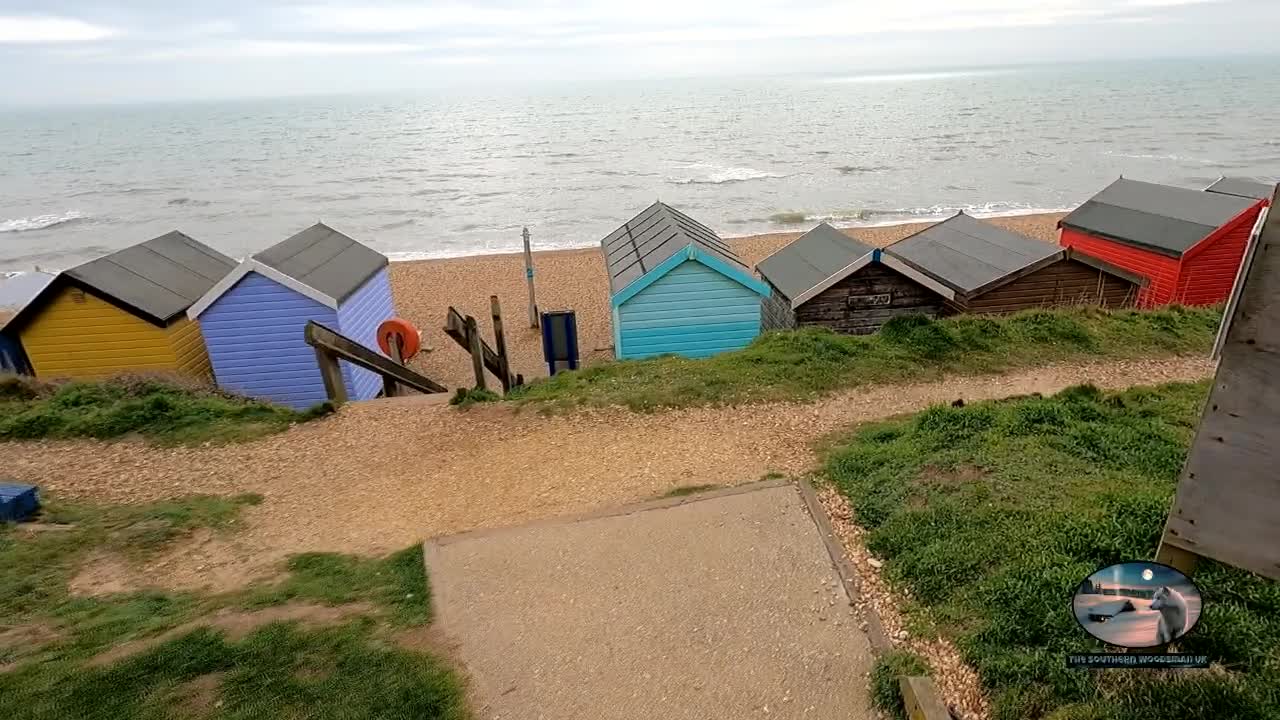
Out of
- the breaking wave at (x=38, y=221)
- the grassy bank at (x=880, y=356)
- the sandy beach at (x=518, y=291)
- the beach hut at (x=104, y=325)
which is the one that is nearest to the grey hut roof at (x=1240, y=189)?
the grassy bank at (x=880, y=356)

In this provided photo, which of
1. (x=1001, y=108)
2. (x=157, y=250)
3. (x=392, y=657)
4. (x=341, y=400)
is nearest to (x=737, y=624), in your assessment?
(x=392, y=657)

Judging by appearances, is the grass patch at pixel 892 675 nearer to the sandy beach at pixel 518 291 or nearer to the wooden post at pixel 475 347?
the wooden post at pixel 475 347

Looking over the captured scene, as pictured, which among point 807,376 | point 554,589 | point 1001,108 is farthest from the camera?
point 1001,108

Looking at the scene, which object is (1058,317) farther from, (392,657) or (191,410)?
(191,410)

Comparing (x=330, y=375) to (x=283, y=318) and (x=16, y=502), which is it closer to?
(x=283, y=318)

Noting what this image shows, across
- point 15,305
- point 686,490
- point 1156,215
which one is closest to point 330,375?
point 686,490

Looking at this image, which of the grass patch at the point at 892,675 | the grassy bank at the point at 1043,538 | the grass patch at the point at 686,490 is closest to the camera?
the grassy bank at the point at 1043,538
